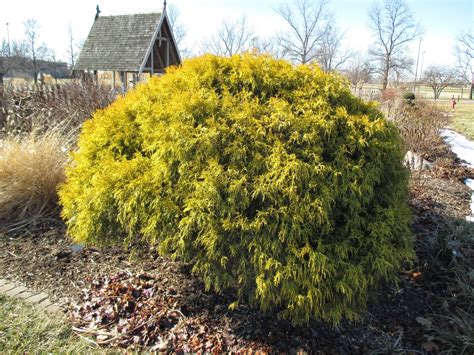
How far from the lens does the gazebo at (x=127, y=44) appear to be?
673 inches

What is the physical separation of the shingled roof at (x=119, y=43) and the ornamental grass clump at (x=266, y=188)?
15.1 m

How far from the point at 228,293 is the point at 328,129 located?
1541mm

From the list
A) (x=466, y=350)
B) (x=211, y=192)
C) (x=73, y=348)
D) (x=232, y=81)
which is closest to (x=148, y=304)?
(x=73, y=348)

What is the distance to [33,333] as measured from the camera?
8.43ft

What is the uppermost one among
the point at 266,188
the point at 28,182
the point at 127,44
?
the point at 127,44

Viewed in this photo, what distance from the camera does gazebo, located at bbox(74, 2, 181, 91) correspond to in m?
17.1

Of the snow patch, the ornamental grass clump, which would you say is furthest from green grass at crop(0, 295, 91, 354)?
the snow patch

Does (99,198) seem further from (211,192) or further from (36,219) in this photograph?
(36,219)

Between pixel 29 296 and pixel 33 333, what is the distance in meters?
0.56

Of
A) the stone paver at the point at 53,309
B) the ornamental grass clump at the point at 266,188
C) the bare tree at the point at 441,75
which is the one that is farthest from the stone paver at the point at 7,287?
the bare tree at the point at 441,75

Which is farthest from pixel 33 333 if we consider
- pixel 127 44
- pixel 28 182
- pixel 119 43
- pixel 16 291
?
pixel 119 43

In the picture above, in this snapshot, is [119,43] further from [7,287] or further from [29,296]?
[29,296]

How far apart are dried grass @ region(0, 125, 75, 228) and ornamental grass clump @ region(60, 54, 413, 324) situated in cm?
189

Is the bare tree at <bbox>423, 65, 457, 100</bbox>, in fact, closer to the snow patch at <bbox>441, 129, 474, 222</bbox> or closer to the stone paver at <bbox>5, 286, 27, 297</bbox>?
the snow patch at <bbox>441, 129, 474, 222</bbox>
